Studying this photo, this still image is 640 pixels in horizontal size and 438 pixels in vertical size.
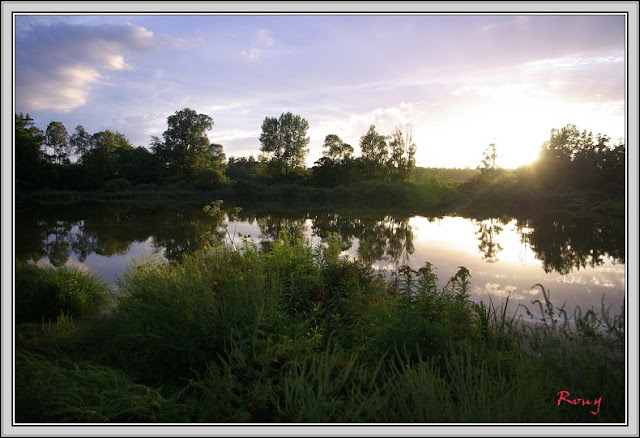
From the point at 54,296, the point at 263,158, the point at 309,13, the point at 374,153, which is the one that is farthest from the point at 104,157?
the point at 309,13

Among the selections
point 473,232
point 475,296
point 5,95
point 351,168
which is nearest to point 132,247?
point 475,296

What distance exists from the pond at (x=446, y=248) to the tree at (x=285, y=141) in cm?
3195

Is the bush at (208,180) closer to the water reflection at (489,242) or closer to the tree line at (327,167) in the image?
the tree line at (327,167)

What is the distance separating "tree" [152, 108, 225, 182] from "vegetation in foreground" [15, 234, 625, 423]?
46.9 metres

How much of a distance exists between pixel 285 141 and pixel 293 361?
176ft

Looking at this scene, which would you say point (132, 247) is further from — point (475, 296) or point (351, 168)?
point (351, 168)

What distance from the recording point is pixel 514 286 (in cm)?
943

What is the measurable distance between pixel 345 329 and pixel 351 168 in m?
49.4

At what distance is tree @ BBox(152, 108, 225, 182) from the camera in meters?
50.9

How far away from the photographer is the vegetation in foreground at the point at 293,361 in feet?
9.48

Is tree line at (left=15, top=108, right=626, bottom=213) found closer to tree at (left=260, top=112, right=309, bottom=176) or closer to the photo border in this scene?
tree at (left=260, top=112, right=309, bottom=176)

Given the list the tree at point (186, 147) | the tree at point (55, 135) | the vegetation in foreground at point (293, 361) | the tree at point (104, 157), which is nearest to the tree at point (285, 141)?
the tree at point (186, 147)

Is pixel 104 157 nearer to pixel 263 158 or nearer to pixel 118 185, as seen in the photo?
pixel 118 185

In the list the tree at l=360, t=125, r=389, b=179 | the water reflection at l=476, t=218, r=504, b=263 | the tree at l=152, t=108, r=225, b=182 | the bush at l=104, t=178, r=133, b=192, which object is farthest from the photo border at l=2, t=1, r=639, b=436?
the tree at l=360, t=125, r=389, b=179
